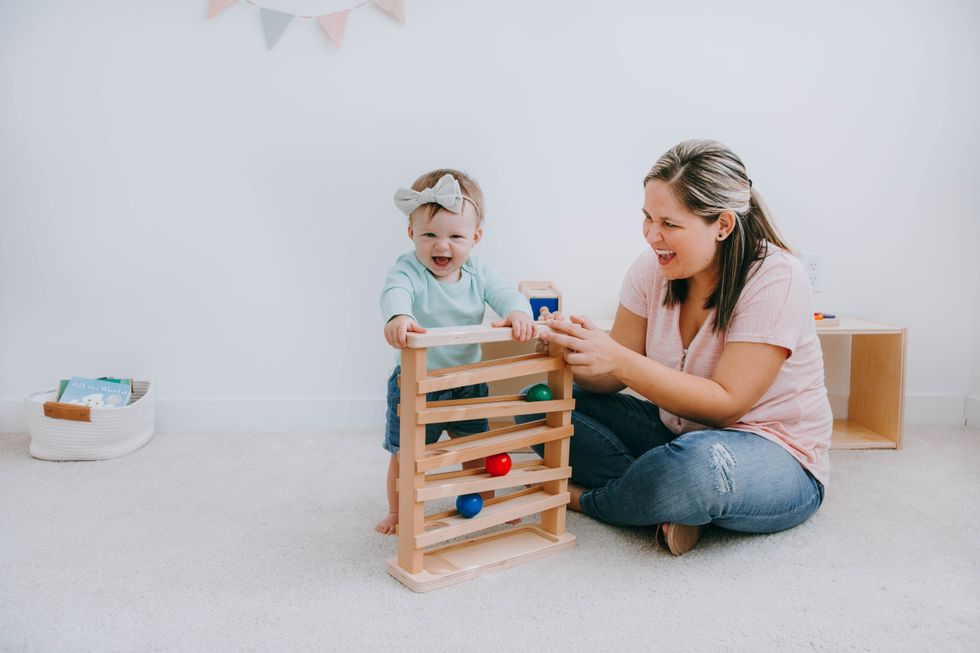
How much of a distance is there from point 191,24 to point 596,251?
1413 mm

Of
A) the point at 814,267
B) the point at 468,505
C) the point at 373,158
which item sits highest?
the point at 373,158

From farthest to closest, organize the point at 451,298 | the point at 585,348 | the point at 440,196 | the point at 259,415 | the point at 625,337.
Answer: the point at 259,415, the point at 625,337, the point at 451,298, the point at 440,196, the point at 585,348

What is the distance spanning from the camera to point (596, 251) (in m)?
2.57

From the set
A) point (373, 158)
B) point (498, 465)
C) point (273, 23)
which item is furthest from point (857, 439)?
point (273, 23)

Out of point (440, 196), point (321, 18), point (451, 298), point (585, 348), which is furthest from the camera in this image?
point (321, 18)

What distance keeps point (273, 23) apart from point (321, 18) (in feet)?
0.47

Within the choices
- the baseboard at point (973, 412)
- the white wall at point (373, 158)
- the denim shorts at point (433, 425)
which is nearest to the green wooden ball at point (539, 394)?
the denim shorts at point (433, 425)

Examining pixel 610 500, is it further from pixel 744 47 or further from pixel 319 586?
pixel 744 47

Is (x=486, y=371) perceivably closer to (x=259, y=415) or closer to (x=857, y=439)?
(x=259, y=415)

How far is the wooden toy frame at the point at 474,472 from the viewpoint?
1391 millimetres

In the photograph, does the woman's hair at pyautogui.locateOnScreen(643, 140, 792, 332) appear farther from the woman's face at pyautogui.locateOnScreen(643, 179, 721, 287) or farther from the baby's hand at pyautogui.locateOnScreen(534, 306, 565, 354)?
the baby's hand at pyautogui.locateOnScreen(534, 306, 565, 354)

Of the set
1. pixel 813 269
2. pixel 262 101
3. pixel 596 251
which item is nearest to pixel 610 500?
pixel 596 251

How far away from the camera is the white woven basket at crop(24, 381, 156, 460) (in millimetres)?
2129

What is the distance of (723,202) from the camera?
1575 millimetres
